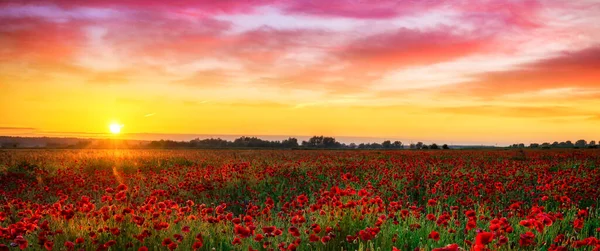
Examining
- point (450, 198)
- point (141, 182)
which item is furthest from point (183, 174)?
point (450, 198)

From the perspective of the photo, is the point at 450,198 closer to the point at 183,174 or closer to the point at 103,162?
the point at 183,174

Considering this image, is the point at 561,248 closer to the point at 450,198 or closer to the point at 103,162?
the point at 450,198

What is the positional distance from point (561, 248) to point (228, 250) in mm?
3702

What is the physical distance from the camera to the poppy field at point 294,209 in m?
5.06

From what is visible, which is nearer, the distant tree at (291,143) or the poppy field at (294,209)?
the poppy field at (294,209)

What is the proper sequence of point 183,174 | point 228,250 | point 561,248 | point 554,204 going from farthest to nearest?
point 183,174
point 554,204
point 228,250
point 561,248

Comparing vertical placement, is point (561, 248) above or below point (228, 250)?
above

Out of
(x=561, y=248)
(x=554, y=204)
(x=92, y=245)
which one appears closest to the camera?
(x=561, y=248)

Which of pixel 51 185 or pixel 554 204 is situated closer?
pixel 554 204

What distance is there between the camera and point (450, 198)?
11188 mm

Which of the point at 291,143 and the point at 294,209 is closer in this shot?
the point at 294,209

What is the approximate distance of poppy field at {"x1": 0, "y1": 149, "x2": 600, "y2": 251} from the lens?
16.6 feet

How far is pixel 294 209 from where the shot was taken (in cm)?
831

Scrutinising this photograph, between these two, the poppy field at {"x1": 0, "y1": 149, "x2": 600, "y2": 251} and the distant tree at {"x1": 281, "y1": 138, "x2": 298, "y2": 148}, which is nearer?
the poppy field at {"x1": 0, "y1": 149, "x2": 600, "y2": 251}
